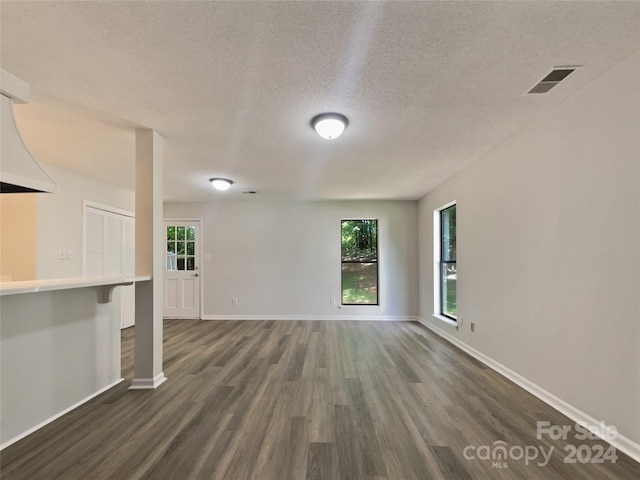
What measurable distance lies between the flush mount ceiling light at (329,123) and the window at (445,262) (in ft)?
8.94

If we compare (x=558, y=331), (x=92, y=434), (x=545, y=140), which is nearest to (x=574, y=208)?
(x=545, y=140)

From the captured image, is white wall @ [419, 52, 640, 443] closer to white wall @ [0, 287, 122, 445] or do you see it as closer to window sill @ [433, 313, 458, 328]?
window sill @ [433, 313, 458, 328]

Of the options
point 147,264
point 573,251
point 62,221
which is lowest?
point 147,264

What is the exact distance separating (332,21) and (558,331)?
8.70 feet

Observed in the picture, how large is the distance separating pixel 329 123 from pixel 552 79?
1.54 m

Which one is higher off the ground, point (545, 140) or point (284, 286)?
point (545, 140)

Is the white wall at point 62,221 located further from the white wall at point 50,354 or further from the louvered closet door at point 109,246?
the white wall at point 50,354

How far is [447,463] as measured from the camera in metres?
1.73

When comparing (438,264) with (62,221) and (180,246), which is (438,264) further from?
(62,221)

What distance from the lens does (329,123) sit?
8.16 ft

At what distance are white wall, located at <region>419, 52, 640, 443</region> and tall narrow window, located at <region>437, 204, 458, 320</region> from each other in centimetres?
121

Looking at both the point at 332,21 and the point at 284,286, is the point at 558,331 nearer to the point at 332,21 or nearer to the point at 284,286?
the point at 332,21

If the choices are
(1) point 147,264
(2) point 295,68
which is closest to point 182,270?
(1) point 147,264

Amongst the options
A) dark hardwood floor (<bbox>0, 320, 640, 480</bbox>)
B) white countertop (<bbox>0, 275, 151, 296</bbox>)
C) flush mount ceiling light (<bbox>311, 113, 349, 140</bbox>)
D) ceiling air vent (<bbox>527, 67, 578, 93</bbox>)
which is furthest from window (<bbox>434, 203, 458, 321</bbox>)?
white countertop (<bbox>0, 275, 151, 296</bbox>)
